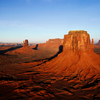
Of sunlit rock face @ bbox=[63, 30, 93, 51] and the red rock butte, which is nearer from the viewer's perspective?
the red rock butte

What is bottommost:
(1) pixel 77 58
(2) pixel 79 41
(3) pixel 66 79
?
(3) pixel 66 79

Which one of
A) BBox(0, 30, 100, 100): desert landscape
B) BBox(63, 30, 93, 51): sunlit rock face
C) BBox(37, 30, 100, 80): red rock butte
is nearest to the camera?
BBox(0, 30, 100, 100): desert landscape

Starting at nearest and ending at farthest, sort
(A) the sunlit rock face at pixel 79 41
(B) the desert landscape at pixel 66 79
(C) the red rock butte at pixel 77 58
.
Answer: (B) the desert landscape at pixel 66 79 < (C) the red rock butte at pixel 77 58 < (A) the sunlit rock face at pixel 79 41

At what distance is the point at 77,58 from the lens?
605 inches

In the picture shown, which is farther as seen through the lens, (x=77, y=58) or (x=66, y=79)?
(x=77, y=58)

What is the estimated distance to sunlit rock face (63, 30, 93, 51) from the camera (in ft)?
49.6

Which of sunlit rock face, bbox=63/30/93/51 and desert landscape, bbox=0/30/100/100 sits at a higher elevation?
sunlit rock face, bbox=63/30/93/51

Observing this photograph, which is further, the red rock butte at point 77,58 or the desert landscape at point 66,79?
the red rock butte at point 77,58

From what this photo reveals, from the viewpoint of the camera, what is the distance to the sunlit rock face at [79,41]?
1513 centimetres

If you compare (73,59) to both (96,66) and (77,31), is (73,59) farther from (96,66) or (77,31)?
(77,31)

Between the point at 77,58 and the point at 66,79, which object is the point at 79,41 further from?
the point at 66,79

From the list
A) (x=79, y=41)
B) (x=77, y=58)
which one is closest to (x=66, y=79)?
(x=77, y=58)

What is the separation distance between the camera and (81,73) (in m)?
12.5

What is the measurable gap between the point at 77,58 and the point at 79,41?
3055 millimetres
